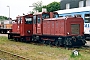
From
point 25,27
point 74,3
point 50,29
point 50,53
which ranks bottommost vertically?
point 50,53

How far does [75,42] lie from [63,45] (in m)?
1.45

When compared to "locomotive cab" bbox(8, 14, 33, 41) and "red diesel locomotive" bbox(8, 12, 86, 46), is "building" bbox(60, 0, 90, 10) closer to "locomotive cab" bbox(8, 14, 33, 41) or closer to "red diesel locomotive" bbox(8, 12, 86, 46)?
"locomotive cab" bbox(8, 14, 33, 41)

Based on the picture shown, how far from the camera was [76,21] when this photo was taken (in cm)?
2006

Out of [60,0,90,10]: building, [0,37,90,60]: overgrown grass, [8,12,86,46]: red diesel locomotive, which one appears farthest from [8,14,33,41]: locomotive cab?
[60,0,90,10]: building

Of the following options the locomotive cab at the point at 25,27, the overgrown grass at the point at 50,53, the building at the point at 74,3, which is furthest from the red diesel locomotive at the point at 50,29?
the building at the point at 74,3

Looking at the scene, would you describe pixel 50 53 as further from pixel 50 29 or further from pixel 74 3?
pixel 74 3

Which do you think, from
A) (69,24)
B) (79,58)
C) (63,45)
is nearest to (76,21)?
(69,24)

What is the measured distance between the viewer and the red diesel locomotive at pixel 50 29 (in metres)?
19.7

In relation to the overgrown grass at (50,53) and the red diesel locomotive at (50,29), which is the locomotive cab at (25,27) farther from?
the overgrown grass at (50,53)

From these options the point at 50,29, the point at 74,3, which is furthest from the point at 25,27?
the point at 74,3

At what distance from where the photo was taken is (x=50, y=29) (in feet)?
72.4

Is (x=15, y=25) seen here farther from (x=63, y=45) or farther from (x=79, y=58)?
(x=79, y=58)

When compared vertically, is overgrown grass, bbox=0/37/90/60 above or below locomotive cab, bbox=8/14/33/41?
below

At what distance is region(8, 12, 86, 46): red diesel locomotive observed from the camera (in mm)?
19672
